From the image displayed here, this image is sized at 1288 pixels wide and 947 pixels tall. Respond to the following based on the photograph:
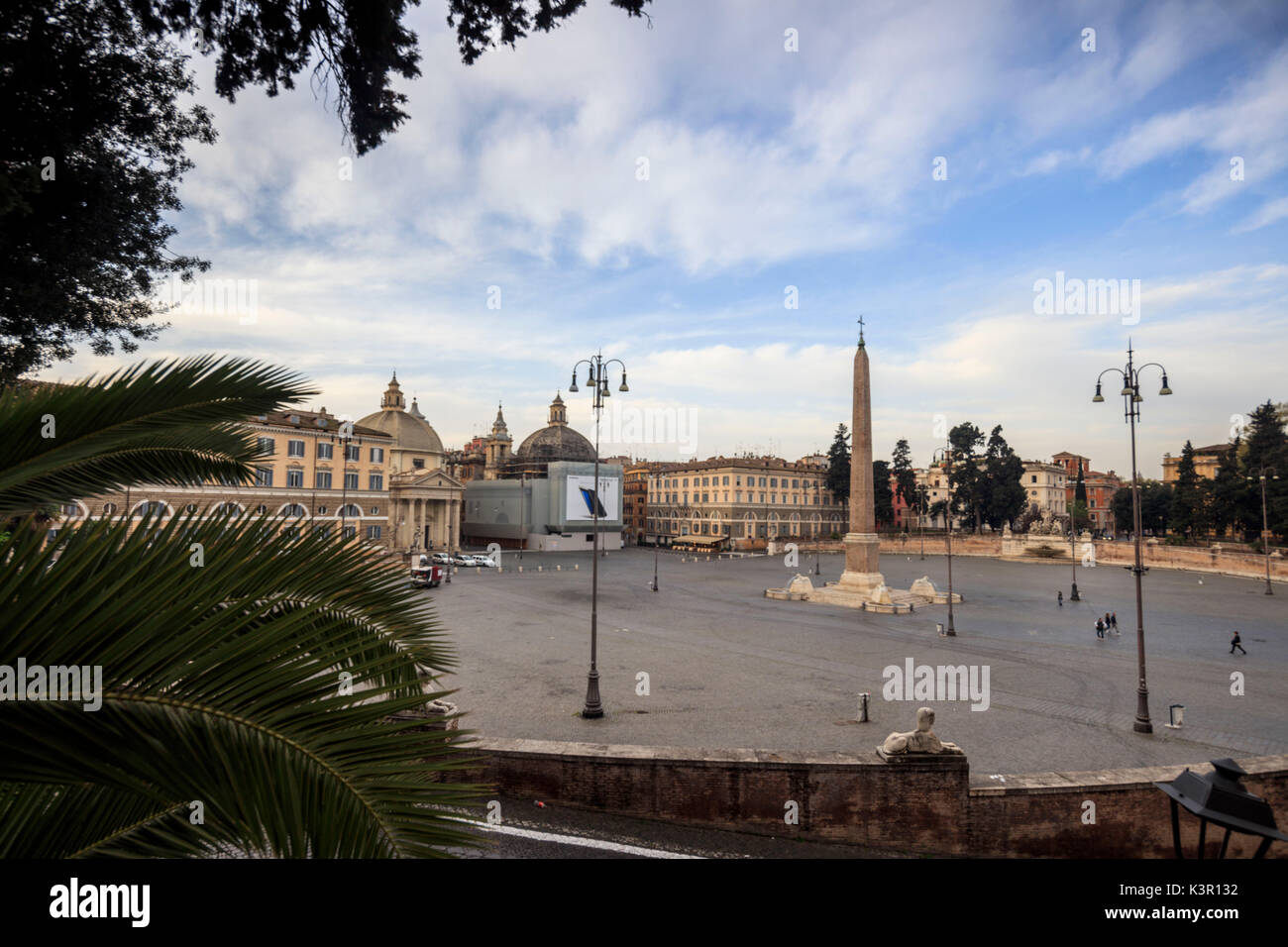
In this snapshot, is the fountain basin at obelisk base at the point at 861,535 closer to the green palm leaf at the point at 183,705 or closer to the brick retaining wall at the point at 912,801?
the brick retaining wall at the point at 912,801

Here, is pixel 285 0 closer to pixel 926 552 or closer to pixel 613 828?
pixel 613 828

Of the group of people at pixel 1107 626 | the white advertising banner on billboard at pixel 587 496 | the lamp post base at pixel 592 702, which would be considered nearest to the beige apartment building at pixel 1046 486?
the white advertising banner on billboard at pixel 587 496

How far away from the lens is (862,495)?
3612 centimetres

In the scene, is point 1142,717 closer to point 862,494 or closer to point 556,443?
point 862,494

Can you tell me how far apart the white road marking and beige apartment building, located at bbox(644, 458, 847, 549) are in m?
66.2

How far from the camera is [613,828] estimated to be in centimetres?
879

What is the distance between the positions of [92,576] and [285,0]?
594cm

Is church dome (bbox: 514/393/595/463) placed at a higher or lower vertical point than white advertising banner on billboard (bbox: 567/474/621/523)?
higher

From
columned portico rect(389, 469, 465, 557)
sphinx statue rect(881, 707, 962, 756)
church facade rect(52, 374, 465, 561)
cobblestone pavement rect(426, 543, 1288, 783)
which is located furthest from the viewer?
columned portico rect(389, 469, 465, 557)

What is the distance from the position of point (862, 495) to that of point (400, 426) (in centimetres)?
4764

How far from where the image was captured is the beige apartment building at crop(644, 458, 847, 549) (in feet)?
257

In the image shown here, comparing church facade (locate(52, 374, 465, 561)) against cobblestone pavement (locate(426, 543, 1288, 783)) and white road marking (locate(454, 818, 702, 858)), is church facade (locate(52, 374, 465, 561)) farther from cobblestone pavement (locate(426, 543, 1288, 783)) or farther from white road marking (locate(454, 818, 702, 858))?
white road marking (locate(454, 818, 702, 858))

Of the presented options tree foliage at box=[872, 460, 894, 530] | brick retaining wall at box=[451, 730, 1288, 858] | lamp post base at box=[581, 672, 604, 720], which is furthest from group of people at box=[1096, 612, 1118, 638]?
tree foliage at box=[872, 460, 894, 530]

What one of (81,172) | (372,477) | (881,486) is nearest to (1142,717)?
(81,172)
